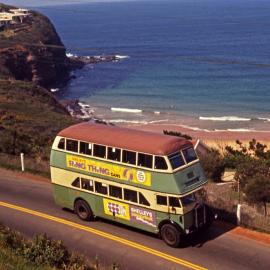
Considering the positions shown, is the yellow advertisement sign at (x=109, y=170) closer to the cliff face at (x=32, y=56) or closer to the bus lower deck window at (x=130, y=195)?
the bus lower deck window at (x=130, y=195)

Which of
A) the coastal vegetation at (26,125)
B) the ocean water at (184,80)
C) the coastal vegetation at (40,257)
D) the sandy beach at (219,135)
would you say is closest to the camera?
the coastal vegetation at (40,257)

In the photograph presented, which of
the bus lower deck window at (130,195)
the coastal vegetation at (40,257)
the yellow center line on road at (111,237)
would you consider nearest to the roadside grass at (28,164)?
the yellow center line on road at (111,237)

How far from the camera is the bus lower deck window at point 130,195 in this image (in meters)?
17.3

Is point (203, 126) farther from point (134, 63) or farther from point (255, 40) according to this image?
point (255, 40)

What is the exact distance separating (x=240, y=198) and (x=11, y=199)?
28.7ft

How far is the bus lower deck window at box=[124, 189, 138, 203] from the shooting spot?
17.3m

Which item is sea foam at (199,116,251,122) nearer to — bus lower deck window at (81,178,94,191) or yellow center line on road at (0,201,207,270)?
yellow center line on road at (0,201,207,270)

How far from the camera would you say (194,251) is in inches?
648

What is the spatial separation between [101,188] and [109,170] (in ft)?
2.89

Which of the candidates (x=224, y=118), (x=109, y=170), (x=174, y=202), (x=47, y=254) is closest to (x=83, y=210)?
(x=109, y=170)

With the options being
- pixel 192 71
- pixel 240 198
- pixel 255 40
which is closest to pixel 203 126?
pixel 192 71

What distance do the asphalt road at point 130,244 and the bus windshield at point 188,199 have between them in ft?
4.47

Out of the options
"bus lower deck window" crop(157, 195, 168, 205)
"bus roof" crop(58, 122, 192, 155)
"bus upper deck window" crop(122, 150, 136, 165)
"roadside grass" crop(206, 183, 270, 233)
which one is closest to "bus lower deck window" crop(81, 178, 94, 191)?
"bus roof" crop(58, 122, 192, 155)

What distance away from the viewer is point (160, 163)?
1641 centimetres
